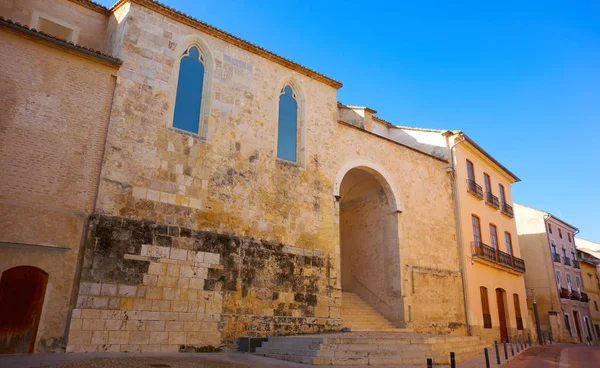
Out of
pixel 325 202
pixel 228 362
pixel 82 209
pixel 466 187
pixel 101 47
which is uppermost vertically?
pixel 101 47

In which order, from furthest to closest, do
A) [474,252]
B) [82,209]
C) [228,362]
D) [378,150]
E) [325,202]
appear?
[474,252], [378,150], [325,202], [82,209], [228,362]

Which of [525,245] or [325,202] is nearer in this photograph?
[325,202]

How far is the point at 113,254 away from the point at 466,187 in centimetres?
1566

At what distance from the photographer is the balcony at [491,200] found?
72.3ft

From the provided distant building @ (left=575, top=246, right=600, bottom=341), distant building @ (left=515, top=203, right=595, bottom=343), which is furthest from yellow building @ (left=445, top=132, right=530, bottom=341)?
distant building @ (left=575, top=246, right=600, bottom=341)

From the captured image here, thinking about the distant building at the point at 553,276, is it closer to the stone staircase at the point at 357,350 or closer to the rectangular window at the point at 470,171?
the rectangular window at the point at 470,171

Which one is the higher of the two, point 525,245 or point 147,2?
point 147,2

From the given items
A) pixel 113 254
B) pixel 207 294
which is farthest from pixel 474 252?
pixel 113 254

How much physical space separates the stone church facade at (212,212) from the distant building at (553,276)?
1620cm

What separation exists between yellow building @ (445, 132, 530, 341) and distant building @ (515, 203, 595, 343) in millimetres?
6792

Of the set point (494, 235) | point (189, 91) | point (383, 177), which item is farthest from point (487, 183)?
point (189, 91)

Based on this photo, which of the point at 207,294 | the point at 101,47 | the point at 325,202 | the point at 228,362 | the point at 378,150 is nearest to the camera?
the point at 228,362

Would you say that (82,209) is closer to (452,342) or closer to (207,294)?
(207,294)

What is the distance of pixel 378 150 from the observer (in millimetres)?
16609
